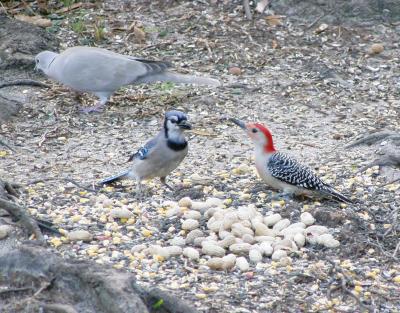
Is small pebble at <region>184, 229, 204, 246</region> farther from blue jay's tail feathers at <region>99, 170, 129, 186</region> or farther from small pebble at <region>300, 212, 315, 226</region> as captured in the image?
blue jay's tail feathers at <region>99, 170, 129, 186</region>

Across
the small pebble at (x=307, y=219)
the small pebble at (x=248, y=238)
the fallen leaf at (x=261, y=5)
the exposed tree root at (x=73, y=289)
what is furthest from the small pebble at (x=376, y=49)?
the exposed tree root at (x=73, y=289)

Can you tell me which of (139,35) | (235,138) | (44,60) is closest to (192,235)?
(235,138)

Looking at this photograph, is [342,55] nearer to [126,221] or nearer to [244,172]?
[244,172]

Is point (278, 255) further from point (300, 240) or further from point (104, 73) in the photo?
point (104, 73)

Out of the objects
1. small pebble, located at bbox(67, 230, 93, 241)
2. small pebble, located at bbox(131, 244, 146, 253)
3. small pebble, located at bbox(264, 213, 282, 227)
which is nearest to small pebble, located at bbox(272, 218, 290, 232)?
small pebble, located at bbox(264, 213, 282, 227)

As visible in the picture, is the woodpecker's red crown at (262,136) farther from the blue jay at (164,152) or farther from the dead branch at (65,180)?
the dead branch at (65,180)

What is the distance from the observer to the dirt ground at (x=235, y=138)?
476cm

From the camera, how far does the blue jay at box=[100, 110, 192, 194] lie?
612cm

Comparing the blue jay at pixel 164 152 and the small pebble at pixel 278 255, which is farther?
the blue jay at pixel 164 152

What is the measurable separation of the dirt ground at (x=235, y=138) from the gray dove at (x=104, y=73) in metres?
0.23

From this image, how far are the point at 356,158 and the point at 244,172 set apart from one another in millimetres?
888

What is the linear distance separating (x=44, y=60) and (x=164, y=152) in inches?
98.9

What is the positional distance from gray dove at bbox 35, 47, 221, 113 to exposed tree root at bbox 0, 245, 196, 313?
12.7ft

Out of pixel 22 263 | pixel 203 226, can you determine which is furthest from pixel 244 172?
pixel 22 263
